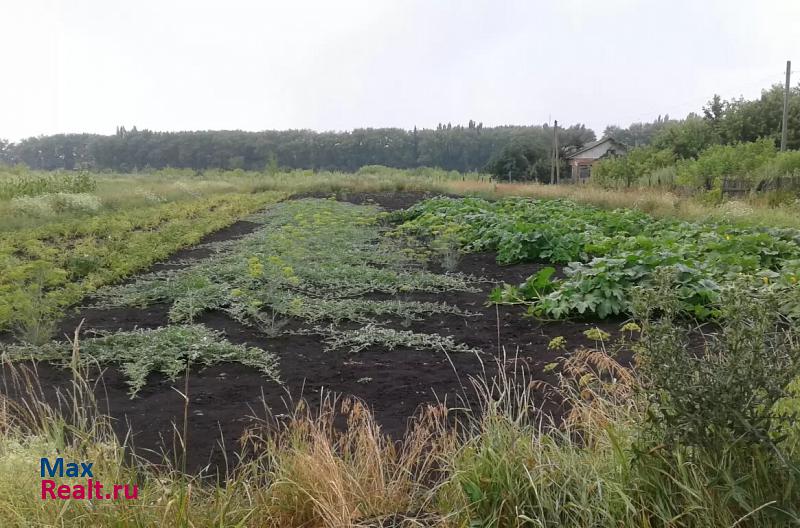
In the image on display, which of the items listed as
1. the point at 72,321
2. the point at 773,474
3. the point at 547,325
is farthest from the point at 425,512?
the point at 72,321

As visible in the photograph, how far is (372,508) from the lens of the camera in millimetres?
2416

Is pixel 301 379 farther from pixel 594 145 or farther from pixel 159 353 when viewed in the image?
pixel 594 145

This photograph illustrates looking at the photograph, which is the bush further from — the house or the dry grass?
the house

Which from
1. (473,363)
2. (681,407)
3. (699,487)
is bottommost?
→ (473,363)

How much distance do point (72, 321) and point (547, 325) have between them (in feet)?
15.6

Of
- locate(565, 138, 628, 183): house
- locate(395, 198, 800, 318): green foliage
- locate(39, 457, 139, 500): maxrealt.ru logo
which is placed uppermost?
locate(565, 138, 628, 183): house

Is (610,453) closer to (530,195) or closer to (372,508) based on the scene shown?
(372,508)

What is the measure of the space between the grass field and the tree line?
79.1 metres

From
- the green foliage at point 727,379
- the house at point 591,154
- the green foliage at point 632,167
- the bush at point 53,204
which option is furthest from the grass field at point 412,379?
the house at point 591,154

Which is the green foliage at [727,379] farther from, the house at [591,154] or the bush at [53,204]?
the house at [591,154]

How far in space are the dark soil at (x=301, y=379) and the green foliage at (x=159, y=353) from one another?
0.09m

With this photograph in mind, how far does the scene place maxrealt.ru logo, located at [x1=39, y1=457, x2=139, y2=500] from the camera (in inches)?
87.0

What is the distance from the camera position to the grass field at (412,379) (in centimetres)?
209

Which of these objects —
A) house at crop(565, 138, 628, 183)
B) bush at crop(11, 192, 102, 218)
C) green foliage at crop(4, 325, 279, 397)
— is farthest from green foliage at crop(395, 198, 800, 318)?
house at crop(565, 138, 628, 183)
